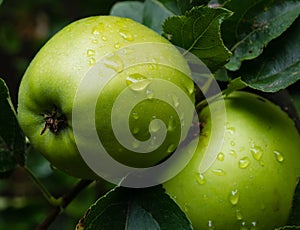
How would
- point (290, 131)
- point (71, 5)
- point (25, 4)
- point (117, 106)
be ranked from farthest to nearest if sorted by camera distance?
point (71, 5) < point (25, 4) < point (290, 131) < point (117, 106)

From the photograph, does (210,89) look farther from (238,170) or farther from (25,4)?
(25,4)

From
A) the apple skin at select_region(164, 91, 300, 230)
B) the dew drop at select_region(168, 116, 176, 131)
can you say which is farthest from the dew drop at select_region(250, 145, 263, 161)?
the dew drop at select_region(168, 116, 176, 131)

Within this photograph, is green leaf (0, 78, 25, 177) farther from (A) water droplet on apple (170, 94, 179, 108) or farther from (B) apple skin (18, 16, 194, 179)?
(A) water droplet on apple (170, 94, 179, 108)

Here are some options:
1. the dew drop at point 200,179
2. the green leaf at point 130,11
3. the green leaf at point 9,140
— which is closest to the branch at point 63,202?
the green leaf at point 9,140

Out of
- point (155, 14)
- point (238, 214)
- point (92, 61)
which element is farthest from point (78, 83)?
point (155, 14)

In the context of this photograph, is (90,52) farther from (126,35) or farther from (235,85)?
(235,85)

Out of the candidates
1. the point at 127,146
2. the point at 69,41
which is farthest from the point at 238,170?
the point at 69,41
